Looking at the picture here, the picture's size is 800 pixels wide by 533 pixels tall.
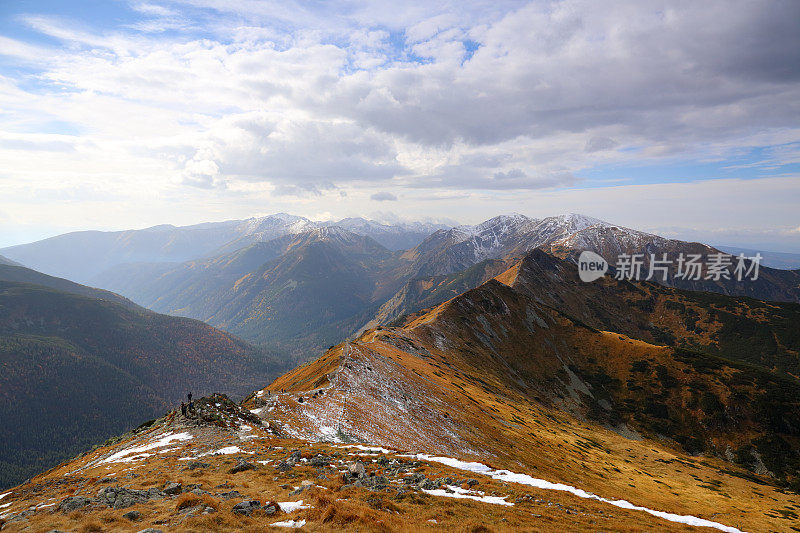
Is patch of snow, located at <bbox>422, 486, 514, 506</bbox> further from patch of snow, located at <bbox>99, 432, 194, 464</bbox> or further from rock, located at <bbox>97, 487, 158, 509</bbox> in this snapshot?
patch of snow, located at <bbox>99, 432, 194, 464</bbox>

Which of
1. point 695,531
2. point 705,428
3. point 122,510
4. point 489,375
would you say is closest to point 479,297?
point 489,375

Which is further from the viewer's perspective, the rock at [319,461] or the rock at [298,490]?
the rock at [319,461]

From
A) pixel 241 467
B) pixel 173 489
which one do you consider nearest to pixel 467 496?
pixel 241 467

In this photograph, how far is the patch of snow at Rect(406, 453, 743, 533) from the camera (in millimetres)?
25264

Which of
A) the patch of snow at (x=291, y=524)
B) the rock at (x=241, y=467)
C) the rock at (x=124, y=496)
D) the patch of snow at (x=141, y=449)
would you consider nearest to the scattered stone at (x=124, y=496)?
the rock at (x=124, y=496)

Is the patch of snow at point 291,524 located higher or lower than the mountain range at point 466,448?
higher

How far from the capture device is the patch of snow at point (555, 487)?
2526cm

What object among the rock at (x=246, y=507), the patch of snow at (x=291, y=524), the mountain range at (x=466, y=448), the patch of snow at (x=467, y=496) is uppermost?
the patch of snow at (x=291, y=524)

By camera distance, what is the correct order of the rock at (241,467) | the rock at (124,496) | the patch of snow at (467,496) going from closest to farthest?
the rock at (124,496) → the patch of snow at (467,496) → the rock at (241,467)

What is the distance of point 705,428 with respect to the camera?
328 feet

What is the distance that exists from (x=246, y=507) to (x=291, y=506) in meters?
2.27

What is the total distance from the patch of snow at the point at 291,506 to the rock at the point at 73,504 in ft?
34.0

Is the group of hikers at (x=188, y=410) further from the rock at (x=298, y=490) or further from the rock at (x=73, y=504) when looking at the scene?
the rock at (x=298, y=490)

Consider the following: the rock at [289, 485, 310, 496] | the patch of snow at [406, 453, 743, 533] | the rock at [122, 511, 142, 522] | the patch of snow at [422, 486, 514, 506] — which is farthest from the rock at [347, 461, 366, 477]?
the rock at [122, 511, 142, 522]
